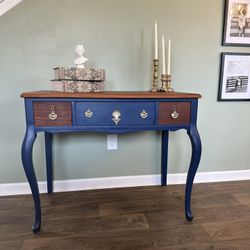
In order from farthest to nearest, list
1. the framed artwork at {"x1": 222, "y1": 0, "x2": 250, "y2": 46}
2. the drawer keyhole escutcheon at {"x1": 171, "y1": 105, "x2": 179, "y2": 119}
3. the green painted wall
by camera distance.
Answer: the framed artwork at {"x1": 222, "y1": 0, "x2": 250, "y2": 46}, the green painted wall, the drawer keyhole escutcheon at {"x1": 171, "y1": 105, "x2": 179, "y2": 119}

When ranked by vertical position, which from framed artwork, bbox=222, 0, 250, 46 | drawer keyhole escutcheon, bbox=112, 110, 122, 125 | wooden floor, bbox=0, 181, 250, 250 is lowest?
wooden floor, bbox=0, 181, 250, 250

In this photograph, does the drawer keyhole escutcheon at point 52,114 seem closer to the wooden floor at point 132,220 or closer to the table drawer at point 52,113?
the table drawer at point 52,113

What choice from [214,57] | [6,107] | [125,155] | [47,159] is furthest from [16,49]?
[214,57]

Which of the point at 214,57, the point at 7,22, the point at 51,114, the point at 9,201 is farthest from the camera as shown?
Result: the point at 214,57

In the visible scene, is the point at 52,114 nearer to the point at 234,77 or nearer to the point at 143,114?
the point at 143,114

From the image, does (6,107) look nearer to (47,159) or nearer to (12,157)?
(12,157)

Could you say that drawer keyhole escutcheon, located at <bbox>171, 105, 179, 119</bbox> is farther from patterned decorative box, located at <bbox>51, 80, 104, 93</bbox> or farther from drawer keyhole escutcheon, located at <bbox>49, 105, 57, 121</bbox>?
drawer keyhole escutcheon, located at <bbox>49, 105, 57, 121</bbox>

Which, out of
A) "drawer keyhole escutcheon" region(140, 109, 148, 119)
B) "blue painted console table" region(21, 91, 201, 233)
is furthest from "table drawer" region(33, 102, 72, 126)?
"drawer keyhole escutcheon" region(140, 109, 148, 119)

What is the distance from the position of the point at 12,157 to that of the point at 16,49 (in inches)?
31.7

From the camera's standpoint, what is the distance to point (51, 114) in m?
1.14

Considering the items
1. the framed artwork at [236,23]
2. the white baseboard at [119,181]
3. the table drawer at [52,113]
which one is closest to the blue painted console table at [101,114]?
the table drawer at [52,113]

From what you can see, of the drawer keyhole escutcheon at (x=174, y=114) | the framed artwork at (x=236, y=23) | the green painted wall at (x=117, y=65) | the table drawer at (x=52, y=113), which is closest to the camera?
the table drawer at (x=52, y=113)

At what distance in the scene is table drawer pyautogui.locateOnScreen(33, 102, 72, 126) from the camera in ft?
3.72

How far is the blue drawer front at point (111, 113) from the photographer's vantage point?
46.1 inches
